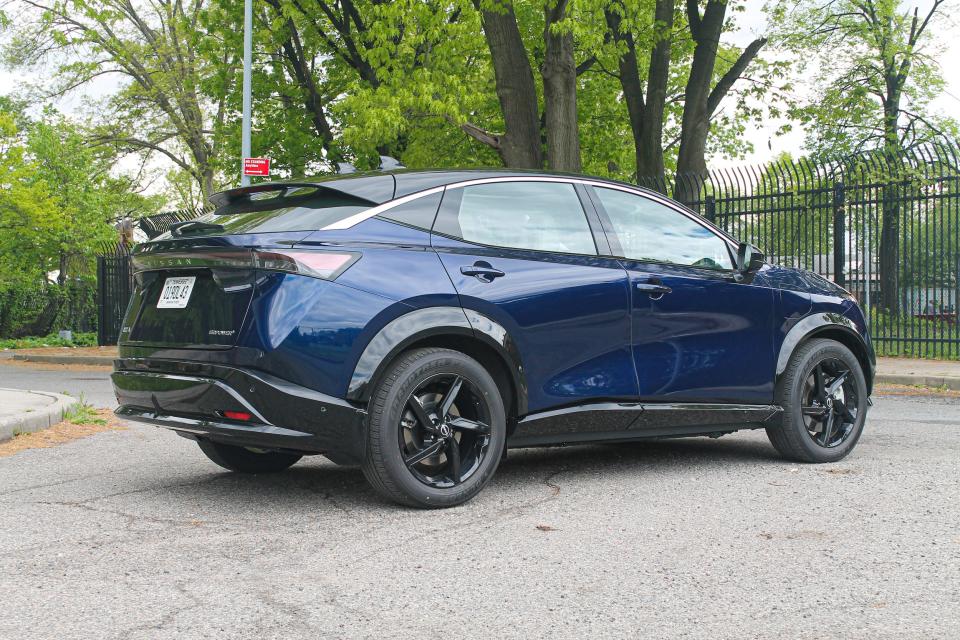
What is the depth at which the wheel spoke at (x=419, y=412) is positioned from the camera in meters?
4.72

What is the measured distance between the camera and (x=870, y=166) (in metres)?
15.2

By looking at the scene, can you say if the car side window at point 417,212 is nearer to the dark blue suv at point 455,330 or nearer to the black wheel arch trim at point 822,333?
the dark blue suv at point 455,330

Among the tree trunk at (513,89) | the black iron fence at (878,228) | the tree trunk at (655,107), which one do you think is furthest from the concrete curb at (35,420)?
the tree trunk at (655,107)

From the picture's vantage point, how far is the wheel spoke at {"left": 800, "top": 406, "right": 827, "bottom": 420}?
6.19m

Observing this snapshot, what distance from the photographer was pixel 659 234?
5902 millimetres

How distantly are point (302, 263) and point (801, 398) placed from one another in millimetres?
3298

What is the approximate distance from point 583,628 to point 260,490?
2.73m

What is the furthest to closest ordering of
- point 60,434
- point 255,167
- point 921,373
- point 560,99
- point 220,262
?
point 255,167
point 560,99
point 921,373
point 60,434
point 220,262

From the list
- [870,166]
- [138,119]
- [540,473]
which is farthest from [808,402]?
[138,119]

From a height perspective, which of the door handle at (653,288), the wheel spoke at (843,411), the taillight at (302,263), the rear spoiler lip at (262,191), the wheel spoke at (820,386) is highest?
the rear spoiler lip at (262,191)

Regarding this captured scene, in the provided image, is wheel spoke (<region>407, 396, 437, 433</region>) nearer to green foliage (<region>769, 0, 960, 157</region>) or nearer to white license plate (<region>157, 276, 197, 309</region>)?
white license plate (<region>157, 276, 197, 309</region>)

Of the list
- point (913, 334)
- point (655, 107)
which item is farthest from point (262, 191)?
point (655, 107)

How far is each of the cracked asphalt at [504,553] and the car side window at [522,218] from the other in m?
1.33

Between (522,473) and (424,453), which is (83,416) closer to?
(522,473)
